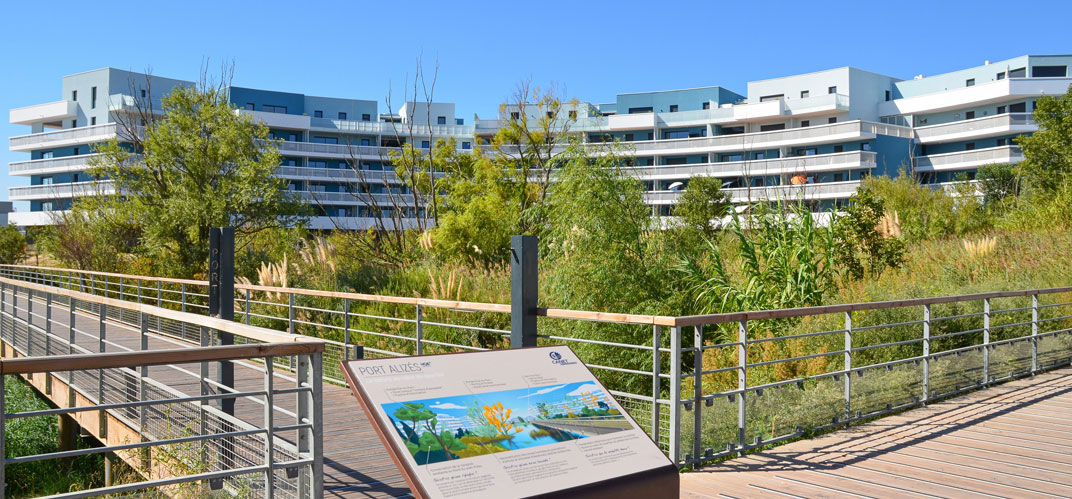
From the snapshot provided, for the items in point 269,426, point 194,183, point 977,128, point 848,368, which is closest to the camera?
point 269,426

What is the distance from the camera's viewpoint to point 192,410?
542 cm

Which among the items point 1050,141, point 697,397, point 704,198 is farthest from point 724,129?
Answer: point 697,397

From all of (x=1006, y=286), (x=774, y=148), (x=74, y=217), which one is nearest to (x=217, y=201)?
(x=74, y=217)

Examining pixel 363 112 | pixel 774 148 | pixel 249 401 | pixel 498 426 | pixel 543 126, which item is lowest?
pixel 249 401

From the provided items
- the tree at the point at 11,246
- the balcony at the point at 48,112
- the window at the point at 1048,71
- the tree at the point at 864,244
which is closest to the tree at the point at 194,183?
the tree at the point at 864,244

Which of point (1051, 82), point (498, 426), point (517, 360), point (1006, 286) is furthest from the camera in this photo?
point (1051, 82)

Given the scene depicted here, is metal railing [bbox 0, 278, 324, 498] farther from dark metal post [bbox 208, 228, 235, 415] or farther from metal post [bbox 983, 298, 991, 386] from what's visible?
metal post [bbox 983, 298, 991, 386]

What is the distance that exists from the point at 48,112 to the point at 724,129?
4811 centimetres

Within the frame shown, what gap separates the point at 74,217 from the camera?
85.7 ft

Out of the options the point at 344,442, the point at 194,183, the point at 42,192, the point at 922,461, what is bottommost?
the point at 344,442

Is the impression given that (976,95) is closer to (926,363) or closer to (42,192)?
(926,363)

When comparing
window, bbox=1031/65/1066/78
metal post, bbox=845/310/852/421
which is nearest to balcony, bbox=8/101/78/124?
metal post, bbox=845/310/852/421

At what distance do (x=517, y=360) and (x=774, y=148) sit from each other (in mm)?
53956

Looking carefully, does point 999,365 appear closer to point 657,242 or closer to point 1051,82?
point 657,242
